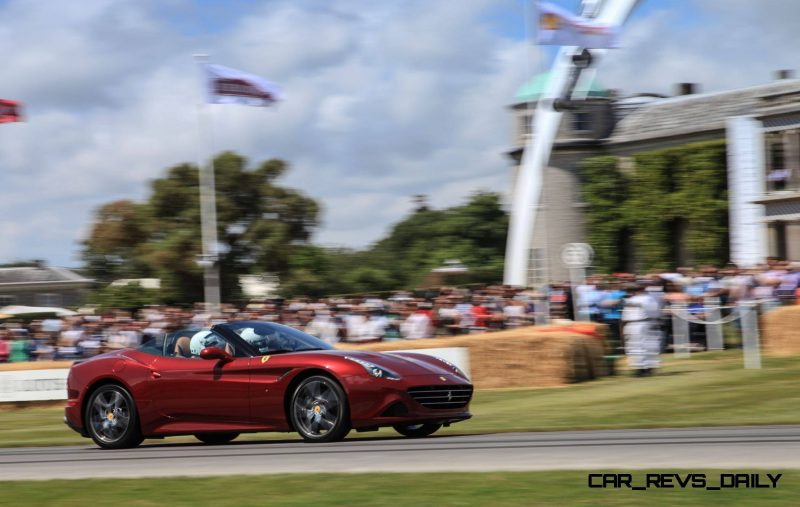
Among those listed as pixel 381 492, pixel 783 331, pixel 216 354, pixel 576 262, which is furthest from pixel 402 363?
pixel 576 262

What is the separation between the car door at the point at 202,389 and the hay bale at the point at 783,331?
11746mm

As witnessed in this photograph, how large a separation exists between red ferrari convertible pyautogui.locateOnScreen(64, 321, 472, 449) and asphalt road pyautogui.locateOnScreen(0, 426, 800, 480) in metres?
0.25

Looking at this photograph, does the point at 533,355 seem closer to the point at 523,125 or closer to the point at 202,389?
the point at 202,389

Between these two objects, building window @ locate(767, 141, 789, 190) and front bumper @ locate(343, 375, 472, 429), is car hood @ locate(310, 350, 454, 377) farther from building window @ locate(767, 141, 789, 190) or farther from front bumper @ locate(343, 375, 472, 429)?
building window @ locate(767, 141, 789, 190)

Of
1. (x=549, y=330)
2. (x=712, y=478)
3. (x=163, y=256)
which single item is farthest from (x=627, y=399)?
(x=163, y=256)

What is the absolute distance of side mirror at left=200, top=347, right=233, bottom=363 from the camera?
1205 cm

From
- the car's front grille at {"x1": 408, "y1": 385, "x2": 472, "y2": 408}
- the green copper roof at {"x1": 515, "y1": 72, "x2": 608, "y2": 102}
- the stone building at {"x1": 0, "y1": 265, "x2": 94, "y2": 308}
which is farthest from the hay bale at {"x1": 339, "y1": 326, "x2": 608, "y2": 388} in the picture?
the stone building at {"x1": 0, "y1": 265, "x2": 94, "y2": 308}

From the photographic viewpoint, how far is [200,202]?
6625 centimetres

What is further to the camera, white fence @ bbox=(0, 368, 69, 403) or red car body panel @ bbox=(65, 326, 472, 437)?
white fence @ bbox=(0, 368, 69, 403)

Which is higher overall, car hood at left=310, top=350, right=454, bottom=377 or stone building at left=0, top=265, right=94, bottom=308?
stone building at left=0, top=265, right=94, bottom=308

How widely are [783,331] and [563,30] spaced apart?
1354 cm

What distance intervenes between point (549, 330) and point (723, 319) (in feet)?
13.3

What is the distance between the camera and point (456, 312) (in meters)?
24.3

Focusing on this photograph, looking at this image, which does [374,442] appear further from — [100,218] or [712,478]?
[100,218]
